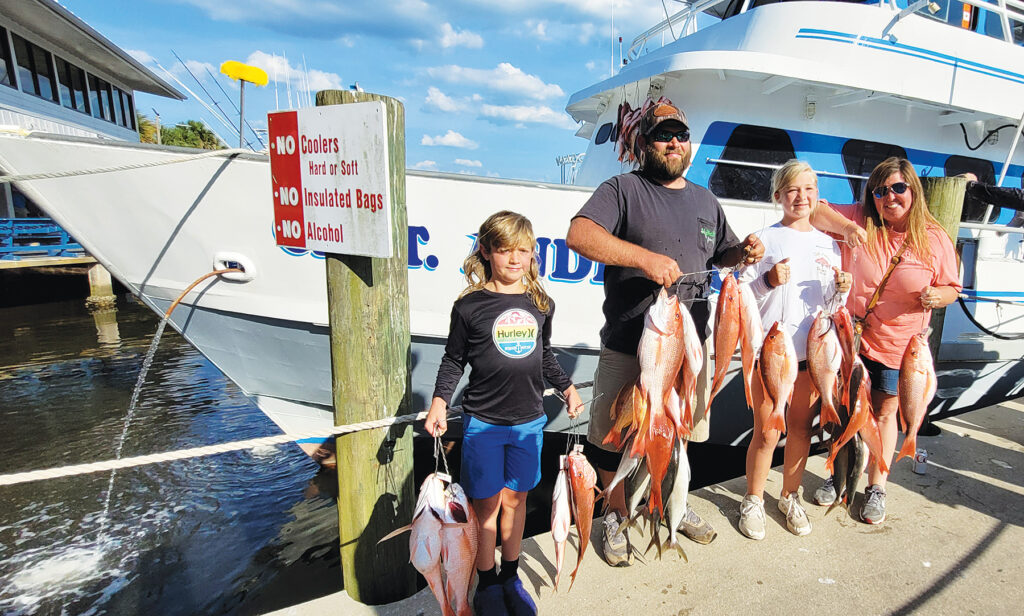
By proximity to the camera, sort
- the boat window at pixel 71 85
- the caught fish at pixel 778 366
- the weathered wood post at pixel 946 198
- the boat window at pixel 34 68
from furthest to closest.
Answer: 1. the boat window at pixel 71 85
2. the boat window at pixel 34 68
3. the weathered wood post at pixel 946 198
4. the caught fish at pixel 778 366

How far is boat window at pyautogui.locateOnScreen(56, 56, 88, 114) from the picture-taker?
53.6 ft

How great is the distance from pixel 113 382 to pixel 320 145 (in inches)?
340

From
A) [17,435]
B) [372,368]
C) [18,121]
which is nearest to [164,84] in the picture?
[18,121]

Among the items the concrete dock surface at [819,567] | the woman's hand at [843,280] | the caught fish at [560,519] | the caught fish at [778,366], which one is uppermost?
the woman's hand at [843,280]

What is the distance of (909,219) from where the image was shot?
2.53 metres

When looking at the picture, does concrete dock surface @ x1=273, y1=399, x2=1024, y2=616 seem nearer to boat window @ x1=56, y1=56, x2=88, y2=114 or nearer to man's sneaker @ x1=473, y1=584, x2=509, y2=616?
man's sneaker @ x1=473, y1=584, x2=509, y2=616

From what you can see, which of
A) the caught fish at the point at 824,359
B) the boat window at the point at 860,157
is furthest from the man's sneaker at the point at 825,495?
the boat window at the point at 860,157

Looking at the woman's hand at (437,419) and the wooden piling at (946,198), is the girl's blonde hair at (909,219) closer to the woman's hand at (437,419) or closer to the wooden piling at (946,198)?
the wooden piling at (946,198)

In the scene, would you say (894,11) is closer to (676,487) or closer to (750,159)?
(750,159)

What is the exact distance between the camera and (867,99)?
4.61 metres

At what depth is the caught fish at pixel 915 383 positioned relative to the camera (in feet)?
8.03

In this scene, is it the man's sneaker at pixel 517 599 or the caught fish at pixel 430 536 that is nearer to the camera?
the caught fish at pixel 430 536

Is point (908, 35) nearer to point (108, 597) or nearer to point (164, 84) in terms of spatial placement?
point (108, 597)

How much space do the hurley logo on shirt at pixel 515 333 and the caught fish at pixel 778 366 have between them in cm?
107
